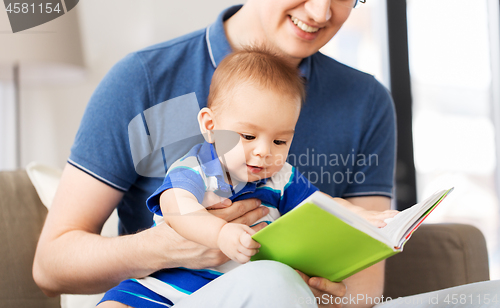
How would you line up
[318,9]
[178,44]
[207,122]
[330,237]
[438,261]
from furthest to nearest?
1. [438,261]
2. [178,44]
3. [318,9]
4. [207,122]
5. [330,237]

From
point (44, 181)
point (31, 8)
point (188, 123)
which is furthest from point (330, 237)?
point (31, 8)

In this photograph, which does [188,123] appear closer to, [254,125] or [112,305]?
[254,125]

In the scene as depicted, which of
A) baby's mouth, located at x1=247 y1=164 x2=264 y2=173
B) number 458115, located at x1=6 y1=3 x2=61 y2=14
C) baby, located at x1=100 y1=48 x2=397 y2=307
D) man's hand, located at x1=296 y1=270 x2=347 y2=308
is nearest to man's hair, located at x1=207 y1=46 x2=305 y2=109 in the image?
baby, located at x1=100 y1=48 x2=397 y2=307

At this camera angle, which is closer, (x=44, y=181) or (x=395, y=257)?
(x=44, y=181)

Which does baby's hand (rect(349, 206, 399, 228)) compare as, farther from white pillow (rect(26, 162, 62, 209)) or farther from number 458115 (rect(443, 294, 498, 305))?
white pillow (rect(26, 162, 62, 209))

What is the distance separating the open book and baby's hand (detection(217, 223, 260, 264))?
1 centimetres

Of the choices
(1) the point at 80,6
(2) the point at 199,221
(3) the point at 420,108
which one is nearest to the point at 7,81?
(1) the point at 80,6

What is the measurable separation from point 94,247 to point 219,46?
0.56 meters

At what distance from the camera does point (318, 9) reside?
101cm

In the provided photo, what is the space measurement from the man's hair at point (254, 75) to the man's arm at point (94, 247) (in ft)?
0.76

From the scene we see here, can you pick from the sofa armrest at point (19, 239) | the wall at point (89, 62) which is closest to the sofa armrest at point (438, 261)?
the sofa armrest at point (19, 239)

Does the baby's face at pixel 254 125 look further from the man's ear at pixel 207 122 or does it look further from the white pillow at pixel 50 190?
the white pillow at pixel 50 190

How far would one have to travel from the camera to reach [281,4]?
40.0 inches

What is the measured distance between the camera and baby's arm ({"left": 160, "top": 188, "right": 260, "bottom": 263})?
628 millimetres
